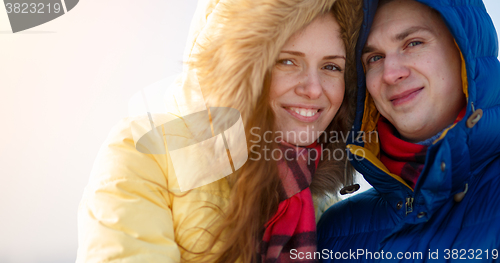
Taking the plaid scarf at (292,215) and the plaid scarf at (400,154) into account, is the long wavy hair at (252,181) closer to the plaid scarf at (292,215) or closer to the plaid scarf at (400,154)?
the plaid scarf at (292,215)

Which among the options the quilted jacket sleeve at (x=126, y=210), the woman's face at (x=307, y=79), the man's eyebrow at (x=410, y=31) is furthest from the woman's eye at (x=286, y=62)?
the quilted jacket sleeve at (x=126, y=210)

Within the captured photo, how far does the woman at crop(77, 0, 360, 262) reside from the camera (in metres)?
1.05

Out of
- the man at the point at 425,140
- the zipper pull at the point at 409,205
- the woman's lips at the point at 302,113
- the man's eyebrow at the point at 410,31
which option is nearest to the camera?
the man at the point at 425,140

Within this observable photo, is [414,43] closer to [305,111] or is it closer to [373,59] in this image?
[373,59]

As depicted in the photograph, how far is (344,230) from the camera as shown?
1.45 meters

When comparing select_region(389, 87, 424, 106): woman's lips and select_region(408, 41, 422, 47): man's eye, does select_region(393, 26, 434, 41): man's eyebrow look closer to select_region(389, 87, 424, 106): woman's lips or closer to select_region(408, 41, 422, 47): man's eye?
select_region(408, 41, 422, 47): man's eye

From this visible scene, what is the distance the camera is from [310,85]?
1396 mm

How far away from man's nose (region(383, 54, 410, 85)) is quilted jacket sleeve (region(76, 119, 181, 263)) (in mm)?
924

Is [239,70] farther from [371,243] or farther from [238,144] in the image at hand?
[371,243]

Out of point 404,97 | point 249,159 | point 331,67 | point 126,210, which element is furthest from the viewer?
point 331,67

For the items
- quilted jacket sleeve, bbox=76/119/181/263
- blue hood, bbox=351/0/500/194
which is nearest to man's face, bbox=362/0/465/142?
blue hood, bbox=351/0/500/194

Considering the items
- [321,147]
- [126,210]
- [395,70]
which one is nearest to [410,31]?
[395,70]

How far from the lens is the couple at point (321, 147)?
1084 mm

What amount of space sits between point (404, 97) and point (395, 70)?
0.37ft
